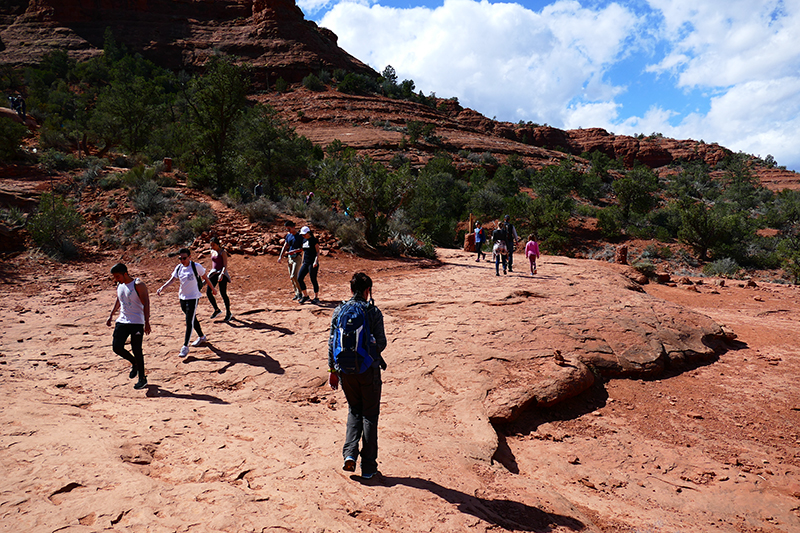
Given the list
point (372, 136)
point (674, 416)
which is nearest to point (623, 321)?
point (674, 416)

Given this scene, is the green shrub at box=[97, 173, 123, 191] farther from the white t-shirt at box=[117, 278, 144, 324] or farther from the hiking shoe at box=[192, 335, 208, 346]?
the white t-shirt at box=[117, 278, 144, 324]

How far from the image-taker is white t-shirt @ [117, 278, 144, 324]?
5.38 m

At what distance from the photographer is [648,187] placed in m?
31.9

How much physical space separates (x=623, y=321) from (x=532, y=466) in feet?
13.5

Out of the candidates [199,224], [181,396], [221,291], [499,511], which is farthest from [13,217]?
[499,511]

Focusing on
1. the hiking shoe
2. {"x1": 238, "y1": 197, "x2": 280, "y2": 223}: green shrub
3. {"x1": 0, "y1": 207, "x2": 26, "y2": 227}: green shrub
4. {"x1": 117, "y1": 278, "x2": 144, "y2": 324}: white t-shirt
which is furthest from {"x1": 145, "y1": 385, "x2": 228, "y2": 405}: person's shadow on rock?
{"x1": 0, "y1": 207, "x2": 26, "y2": 227}: green shrub

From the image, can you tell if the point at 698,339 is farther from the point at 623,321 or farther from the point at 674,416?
the point at 674,416

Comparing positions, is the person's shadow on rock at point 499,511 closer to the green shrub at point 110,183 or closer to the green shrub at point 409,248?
the green shrub at point 409,248

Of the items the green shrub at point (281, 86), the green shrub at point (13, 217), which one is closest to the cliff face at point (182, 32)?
the green shrub at point (281, 86)

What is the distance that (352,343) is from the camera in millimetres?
3367

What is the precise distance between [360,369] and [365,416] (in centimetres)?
46

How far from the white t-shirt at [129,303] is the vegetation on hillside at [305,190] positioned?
9.28 meters

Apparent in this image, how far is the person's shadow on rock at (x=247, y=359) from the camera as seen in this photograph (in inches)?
240

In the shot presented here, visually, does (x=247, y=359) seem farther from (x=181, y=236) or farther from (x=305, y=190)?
(x=305, y=190)
